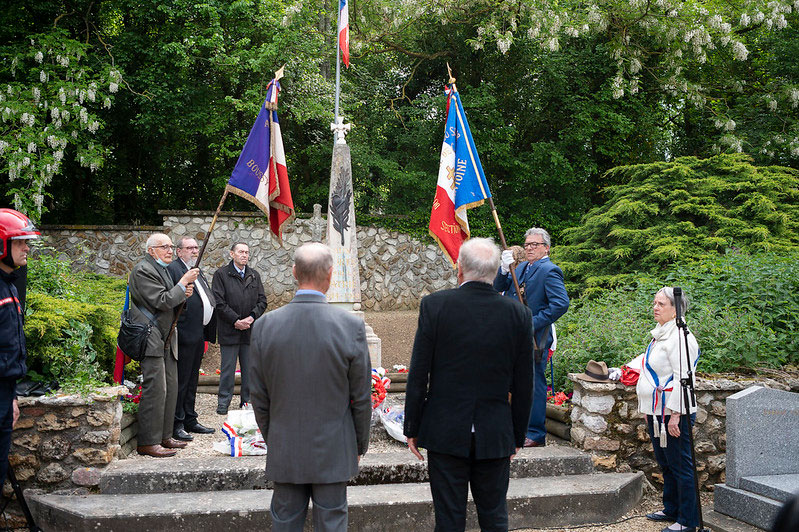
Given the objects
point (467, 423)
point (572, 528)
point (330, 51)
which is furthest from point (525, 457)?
point (330, 51)

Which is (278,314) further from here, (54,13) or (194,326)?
(54,13)

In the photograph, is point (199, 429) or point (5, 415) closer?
point (5, 415)

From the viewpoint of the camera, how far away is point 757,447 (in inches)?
184

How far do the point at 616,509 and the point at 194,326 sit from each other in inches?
147

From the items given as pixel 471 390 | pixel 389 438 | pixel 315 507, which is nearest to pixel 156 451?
pixel 389 438

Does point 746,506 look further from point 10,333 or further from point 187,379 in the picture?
point 10,333

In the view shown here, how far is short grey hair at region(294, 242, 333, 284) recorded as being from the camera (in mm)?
2984

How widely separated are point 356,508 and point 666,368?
7.50ft

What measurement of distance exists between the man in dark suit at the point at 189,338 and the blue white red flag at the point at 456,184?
2.31m

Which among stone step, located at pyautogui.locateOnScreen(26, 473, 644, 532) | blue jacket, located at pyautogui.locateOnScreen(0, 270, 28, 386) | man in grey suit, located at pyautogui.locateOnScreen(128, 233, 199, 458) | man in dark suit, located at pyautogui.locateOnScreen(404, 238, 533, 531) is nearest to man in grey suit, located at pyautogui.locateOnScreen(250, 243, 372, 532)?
man in dark suit, located at pyautogui.locateOnScreen(404, 238, 533, 531)

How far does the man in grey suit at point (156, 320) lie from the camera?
4977 mm

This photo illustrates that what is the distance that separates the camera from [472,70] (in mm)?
15617

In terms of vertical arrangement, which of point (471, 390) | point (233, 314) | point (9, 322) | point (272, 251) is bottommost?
point (233, 314)

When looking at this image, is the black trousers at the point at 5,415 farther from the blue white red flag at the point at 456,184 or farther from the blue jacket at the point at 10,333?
the blue white red flag at the point at 456,184
